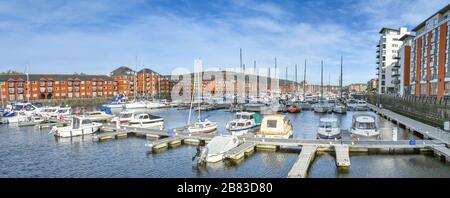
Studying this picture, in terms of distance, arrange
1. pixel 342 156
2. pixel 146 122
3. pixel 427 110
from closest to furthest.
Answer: pixel 342 156
pixel 146 122
pixel 427 110

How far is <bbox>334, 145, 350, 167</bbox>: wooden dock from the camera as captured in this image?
16206 millimetres

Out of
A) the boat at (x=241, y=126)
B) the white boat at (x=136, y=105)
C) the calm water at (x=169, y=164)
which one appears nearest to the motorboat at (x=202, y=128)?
the boat at (x=241, y=126)

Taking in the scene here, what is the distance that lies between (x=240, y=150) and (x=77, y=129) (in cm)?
1739

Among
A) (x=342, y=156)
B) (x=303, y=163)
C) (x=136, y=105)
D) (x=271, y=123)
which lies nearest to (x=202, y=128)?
(x=271, y=123)

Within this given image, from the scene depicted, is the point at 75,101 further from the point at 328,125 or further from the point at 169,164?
the point at 328,125

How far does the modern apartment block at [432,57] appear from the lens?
49.9 metres

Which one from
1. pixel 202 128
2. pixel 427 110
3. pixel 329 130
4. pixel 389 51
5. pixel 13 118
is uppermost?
pixel 389 51

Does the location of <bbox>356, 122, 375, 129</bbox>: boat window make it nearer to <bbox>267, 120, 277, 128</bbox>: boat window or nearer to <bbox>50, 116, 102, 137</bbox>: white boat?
<bbox>267, 120, 277, 128</bbox>: boat window

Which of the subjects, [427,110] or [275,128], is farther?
[427,110]

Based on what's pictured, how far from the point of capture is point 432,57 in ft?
183
